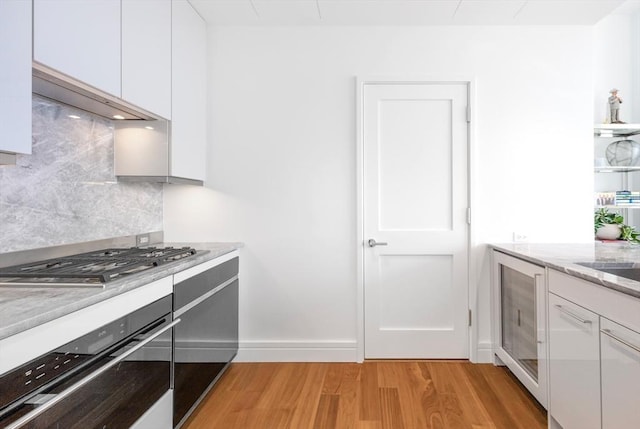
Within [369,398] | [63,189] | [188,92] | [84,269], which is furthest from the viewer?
[188,92]

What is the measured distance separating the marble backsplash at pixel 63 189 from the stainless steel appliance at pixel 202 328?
2.14ft

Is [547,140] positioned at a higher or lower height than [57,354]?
higher

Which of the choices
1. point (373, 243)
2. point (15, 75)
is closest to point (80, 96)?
point (15, 75)

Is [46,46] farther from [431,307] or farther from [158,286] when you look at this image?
[431,307]

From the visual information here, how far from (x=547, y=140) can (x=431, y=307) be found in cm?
152

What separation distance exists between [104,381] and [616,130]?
12.7 feet

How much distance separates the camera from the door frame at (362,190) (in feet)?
9.43

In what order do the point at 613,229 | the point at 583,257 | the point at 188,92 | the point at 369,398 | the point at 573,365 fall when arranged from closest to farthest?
the point at 573,365
the point at 583,257
the point at 369,398
the point at 188,92
the point at 613,229

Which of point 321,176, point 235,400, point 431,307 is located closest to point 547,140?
point 431,307

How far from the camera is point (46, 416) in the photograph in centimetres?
106

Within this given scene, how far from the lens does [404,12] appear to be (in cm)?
273

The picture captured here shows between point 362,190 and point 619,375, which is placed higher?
point 362,190

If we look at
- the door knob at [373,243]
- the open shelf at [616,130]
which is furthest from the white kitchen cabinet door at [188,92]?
the open shelf at [616,130]

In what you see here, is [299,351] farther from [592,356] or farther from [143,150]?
[592,356]
